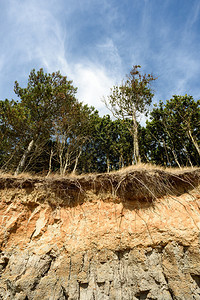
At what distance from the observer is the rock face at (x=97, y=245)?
4195 mm

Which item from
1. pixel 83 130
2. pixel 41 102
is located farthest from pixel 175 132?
pixel 41 102

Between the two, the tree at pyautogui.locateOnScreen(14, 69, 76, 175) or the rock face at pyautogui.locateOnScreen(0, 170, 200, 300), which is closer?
the rock face at pyautogui.locateOnScreen(0, 170, 200, 300)

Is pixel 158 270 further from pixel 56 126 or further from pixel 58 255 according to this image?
pixel 56 126

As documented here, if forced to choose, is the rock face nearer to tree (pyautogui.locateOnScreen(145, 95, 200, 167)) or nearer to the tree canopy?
the tree canopy

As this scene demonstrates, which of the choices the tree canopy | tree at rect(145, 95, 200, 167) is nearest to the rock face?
→ the tree canopy

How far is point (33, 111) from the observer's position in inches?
470

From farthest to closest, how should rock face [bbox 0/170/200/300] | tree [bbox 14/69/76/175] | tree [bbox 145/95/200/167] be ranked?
tree [bbox 145/95/200/167] → tree [bbox 14/69/76/175] → rock face [bbox 0/170/200/300]

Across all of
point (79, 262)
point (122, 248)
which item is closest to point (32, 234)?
point (79, 262)

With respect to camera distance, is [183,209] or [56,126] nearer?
[183,209]

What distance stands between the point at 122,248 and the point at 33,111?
36.9ft

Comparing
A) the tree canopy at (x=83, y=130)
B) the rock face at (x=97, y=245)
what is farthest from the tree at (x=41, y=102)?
the rock face at (x=97, y=245)

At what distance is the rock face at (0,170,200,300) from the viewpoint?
13.8 feet

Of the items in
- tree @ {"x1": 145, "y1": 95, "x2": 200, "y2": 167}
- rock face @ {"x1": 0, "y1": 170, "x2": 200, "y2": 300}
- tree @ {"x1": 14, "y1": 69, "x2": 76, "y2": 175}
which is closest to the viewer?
rock face @ {"x1": 0, "y1": 170, "x2": 200, "y2": 300}

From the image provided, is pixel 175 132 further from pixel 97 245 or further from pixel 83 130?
pixel 97 245
